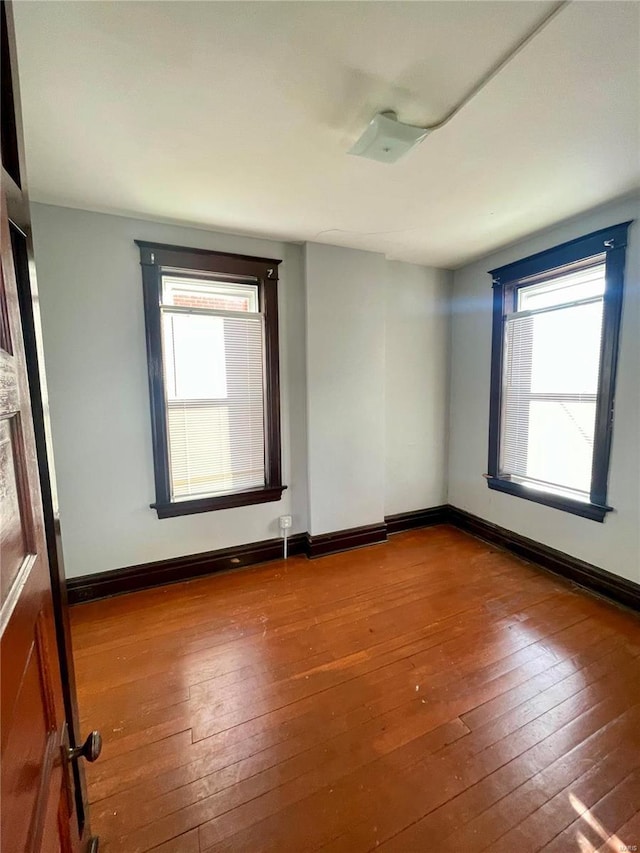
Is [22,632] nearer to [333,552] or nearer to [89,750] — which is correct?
[89,750]

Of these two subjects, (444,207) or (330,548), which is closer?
(444,207)

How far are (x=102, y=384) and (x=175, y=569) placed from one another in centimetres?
141

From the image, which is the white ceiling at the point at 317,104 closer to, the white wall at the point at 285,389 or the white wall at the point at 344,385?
the white wall at the point at 285,389

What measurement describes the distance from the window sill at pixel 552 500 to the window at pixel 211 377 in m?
1.89

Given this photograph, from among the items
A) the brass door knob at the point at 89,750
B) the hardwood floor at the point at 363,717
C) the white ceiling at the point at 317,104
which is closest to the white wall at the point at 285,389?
the white ceiling at the point at 317,104

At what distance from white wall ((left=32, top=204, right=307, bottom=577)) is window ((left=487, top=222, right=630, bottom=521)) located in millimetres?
2141

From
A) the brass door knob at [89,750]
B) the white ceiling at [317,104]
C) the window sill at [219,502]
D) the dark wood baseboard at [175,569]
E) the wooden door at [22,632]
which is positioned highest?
the white ceiling at [317,104]

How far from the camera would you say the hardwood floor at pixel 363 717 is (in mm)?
1148

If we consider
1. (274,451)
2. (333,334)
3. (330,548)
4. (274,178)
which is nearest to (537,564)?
(330,548)

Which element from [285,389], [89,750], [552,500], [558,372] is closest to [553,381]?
[558,372]

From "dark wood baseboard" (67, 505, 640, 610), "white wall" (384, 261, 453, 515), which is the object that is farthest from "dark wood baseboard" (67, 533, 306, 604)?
"white wall" (384, 261, 453, 515)

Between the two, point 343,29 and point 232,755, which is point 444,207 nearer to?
point 343,29

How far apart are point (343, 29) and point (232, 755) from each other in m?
2.54

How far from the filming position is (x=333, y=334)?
288 cm
